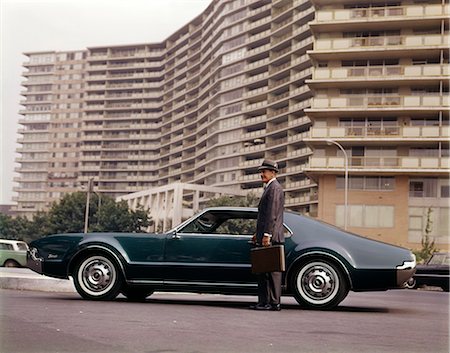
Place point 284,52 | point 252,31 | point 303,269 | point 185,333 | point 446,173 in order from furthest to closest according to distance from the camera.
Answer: point 252,31 → point 284,52 → point 446,173 → point 303,269 → point 185,333

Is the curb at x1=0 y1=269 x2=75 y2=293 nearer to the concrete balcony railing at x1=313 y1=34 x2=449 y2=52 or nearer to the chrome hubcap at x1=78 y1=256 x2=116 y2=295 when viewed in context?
the chrome hubcap at x1=78 y1=256 x2=116 y2=295

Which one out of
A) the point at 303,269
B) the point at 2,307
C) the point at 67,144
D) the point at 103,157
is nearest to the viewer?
the point at 2,307

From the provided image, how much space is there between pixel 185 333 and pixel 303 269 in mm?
3141

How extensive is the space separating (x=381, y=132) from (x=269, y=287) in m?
50.1

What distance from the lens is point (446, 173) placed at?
56.2 meters

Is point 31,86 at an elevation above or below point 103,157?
above

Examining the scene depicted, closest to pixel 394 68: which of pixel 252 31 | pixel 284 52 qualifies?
pixel 284 52

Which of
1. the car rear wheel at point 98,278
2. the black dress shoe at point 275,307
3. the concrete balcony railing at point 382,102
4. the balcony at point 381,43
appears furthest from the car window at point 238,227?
the balcony at point 381,43

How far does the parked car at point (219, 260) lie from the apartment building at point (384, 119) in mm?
47086

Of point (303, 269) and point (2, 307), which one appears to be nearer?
point (2, 307)

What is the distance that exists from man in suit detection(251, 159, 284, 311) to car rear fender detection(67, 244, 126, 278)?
1.84m

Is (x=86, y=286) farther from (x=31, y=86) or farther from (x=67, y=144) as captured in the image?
(x=31, y=86)

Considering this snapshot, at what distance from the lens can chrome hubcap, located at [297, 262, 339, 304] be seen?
344 inches

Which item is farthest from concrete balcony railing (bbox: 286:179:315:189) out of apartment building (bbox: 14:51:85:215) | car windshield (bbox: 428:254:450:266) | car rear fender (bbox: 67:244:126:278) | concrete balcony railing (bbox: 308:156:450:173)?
apartment building (bbox: 14:51:85:215)
